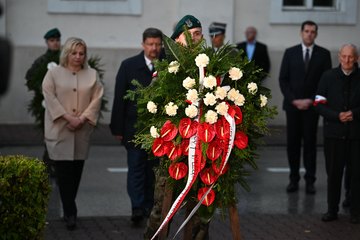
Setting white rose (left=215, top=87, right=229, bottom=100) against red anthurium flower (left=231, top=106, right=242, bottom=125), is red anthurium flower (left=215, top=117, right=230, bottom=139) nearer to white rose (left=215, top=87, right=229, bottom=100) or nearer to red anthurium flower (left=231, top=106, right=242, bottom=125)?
red anthurium flower (left=231, top=106, right=242, bottom=125)

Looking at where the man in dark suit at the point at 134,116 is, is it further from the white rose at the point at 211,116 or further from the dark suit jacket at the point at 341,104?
the white rose at the point at 211,116

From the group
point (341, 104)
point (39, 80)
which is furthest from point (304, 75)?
point (39, 80)

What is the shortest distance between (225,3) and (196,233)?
484 inches

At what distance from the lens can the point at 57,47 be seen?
14078 millimetres

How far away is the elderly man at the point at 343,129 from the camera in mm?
10500

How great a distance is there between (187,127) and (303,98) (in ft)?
18.7

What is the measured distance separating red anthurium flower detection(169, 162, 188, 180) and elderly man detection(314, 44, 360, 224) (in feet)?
11.6

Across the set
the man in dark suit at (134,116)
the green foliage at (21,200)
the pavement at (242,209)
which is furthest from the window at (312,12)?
the green foliage at (21,200)

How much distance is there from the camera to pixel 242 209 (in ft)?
37.0

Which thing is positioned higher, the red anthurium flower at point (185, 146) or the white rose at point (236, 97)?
the white rose at point (236, 97)

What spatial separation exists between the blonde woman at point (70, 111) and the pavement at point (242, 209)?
1.50 feet

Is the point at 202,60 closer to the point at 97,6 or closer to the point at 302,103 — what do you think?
the point at 302,103

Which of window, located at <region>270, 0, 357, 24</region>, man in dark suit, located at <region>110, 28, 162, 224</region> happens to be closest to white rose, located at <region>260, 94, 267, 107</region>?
man in dark suit, located at <region>110, 28, 162, 224</region>

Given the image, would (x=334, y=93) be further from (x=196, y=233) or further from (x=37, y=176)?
(x=37, y=176)
